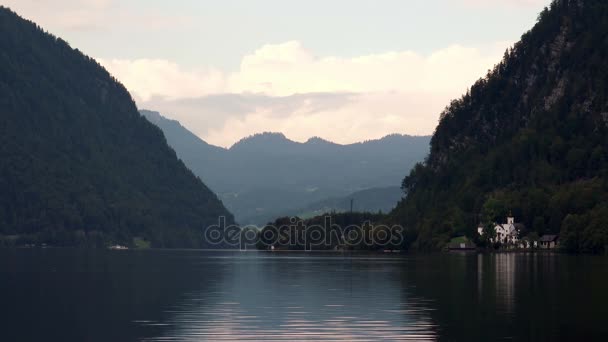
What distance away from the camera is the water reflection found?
61.3 meters

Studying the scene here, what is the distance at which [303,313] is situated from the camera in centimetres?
7431

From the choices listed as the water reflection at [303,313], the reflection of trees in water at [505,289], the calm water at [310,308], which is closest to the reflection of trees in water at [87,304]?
the calm water at [310,308]

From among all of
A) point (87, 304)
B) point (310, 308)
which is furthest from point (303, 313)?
point (87, 304)

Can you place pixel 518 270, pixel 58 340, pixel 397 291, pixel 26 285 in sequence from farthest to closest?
1. pixel 518 270
2. pixel 26 285
3. pixel 397 291
4. pixel 58 340

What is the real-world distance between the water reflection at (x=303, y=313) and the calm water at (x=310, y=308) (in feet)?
0.22

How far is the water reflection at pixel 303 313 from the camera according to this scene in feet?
201

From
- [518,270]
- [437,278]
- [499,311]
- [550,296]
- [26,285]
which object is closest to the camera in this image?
[499,311]

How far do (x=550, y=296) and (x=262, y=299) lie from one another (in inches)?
841

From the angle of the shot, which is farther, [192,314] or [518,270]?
[518,270]

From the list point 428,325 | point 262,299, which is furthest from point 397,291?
point 428,325

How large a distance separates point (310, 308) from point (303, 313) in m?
4.28

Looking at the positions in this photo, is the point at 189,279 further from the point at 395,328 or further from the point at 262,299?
the point at 395,328

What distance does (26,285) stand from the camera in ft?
335

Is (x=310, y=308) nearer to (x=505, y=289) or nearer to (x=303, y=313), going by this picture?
(x=303, y=313)
